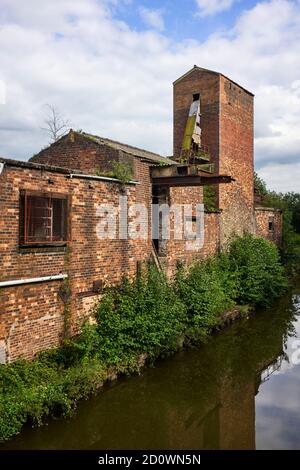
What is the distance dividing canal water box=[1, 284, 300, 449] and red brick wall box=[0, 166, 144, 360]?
5.15ft

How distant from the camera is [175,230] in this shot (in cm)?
1201

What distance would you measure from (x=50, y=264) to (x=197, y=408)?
12.0 feet

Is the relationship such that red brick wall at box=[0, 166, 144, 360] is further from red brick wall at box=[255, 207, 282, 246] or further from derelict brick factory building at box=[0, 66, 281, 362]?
red brick wall at box=[255, 207, 282, 246]

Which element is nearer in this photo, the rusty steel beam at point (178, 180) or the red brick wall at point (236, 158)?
the rusty steel beam at point (178, 180)

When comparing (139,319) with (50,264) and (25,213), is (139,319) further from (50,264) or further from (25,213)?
(25,213)

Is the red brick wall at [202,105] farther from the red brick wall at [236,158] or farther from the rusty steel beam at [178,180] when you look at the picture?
the rusty steel beam at [178,180]

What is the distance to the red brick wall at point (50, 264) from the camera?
691 cm

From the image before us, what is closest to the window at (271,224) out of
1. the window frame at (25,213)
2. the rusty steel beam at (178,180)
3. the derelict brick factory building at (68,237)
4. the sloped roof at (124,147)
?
the derelict brick factory building at (68,237)

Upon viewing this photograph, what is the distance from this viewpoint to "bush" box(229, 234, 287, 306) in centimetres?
1364

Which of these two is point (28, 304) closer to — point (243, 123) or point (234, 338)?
point (234, 338)

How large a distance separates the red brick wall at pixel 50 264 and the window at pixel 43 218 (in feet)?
0.41

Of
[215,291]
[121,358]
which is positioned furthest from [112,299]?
[215,291]

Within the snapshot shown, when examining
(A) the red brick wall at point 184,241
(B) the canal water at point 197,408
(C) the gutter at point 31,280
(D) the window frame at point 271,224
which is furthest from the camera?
(D) the window frame at point 271,224
